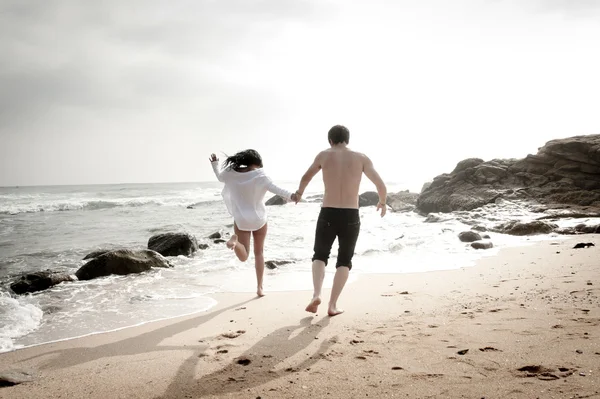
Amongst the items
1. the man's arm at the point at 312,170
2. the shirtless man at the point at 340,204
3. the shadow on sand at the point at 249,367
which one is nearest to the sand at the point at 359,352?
the shadow on sand at the point at 249,367

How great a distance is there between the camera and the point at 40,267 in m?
8.65

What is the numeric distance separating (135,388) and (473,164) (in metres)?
A: 21.8

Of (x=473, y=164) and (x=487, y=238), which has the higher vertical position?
(x=473, y=164)

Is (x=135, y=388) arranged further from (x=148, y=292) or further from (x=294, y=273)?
(x=294, y=273)

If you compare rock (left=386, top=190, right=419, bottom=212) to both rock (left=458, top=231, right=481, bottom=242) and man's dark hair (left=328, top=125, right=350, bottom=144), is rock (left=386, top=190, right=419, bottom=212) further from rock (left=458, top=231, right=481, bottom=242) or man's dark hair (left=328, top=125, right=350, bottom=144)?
man's dark hair (left=328, top=125, right=350, bottom=144)

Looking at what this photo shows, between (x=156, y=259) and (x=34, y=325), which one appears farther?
(x=156, y=259)

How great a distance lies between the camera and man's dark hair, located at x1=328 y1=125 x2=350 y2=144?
4589 mm

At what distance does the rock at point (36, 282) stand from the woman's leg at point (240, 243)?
11.9 ft

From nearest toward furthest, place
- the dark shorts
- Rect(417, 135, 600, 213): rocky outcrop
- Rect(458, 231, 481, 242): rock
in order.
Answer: the dark shorts, Rect(458, 231, 481, 242): rock, Rect(417, 135, 600, 213): rocky outcrop

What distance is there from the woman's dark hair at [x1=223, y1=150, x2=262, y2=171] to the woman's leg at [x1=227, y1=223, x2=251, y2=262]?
97 cm

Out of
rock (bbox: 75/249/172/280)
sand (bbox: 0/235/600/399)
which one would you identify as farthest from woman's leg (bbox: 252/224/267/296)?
rock (bbox: 75/249/172/280)

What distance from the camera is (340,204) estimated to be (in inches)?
177

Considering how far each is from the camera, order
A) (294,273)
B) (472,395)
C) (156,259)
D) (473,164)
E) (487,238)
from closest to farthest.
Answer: (472,395) → (294,273) → (156,259) → (487,238) → (473,164)

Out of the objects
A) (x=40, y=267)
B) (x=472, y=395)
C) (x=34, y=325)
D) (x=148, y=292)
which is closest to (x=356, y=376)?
(x=472, y=395)
